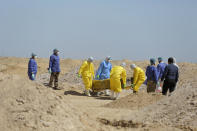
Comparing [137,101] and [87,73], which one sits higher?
[87,73]

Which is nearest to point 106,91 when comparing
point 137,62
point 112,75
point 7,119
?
point 112,75

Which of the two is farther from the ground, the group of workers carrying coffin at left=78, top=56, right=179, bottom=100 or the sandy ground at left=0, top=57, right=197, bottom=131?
the group of workers carrying coffin at left=78, top=56, right=179, bottom=100

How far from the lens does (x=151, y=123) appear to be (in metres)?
6.62

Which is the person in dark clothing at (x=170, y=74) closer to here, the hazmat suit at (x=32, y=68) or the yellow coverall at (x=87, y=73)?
the yellow coverall at (x=87, y=73)

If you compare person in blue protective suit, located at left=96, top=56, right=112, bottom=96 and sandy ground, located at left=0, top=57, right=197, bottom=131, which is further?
person in blue protective suit, located at left=96, top=56, right=112, bottom=96

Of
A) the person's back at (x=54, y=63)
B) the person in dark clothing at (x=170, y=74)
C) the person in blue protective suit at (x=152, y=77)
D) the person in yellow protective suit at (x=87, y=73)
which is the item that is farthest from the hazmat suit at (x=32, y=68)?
the person in dark clothing at (x=170, y=74)

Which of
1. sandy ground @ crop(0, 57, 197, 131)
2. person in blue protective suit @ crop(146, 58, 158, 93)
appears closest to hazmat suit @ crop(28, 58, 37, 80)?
person in blue protective suit @ crop(146, 58, 158, 93)

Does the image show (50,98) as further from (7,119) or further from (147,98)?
(147,98)

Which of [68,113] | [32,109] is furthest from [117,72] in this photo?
[32,109]

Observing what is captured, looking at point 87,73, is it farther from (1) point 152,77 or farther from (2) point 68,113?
(2) point 68,113

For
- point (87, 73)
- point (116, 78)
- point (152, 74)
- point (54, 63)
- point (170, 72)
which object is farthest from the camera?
point (54, 63)

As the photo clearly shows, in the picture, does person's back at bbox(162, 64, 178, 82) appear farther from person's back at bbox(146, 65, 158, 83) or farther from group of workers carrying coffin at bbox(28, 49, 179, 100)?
person's back at bbox(146, 65, 158, 83)

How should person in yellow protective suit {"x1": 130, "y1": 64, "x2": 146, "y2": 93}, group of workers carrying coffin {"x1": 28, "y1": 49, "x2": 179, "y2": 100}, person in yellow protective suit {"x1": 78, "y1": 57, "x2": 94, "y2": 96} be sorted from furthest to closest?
person in yellow protective suit {"x1": 78, "y1": 57, "x2": 94, "y2": 96} → person in yellow protective suit {"x1": 130, "y1": 64, "x2": 146, "y2": 93} → group of workers carrying coffin {"x1": 28, "y1": 49, "x2": 179, "y2": 100}

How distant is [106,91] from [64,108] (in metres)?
7.87
